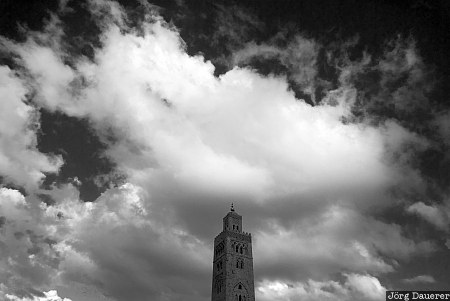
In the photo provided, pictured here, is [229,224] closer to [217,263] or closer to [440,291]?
[217,263]

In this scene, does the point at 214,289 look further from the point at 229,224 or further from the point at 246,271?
the point at 229,224

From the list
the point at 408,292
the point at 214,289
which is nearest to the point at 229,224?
the point at 214,289

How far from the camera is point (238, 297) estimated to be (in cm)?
8031

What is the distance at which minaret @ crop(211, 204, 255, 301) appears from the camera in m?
81.1

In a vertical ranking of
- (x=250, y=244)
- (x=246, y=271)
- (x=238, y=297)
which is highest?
(x=250, y=244)

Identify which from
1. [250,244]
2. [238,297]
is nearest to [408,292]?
[238,297]

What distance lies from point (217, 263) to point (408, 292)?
62062 mm

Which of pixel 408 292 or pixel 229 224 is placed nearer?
pixel 408 292

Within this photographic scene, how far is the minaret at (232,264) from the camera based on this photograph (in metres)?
81.1

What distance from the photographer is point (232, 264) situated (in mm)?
84375

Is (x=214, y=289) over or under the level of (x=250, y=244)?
A: under

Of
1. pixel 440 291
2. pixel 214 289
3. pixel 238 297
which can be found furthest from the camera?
pixel 214 289

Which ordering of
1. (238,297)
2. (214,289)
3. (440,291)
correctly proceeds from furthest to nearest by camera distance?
(214,289) < (238,297) < (440,291)

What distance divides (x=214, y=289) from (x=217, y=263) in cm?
611
